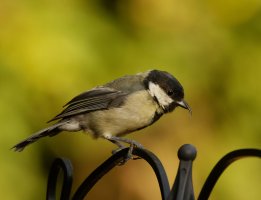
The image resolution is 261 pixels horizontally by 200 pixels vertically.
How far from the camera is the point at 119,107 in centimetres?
263

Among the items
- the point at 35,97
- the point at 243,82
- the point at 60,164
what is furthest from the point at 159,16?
the point at 60,164

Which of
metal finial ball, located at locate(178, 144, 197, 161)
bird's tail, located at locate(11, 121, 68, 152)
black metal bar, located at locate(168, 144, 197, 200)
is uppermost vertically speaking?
bird's tail, located at locate(11, 121, 68, 152)

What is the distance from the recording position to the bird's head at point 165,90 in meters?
2.40

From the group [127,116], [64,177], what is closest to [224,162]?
[64,177]

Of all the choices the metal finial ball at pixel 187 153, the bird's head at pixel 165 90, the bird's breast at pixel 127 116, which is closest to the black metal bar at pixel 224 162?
the metal finial ball at pixel 187 153

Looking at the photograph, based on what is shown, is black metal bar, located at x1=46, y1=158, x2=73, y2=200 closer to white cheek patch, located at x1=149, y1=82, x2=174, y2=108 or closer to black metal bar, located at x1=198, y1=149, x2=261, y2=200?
black metal bar, located at x1=198, y1=149, x2=261, y2=200

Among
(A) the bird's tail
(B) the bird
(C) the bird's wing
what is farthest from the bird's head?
(A) the bird's tail

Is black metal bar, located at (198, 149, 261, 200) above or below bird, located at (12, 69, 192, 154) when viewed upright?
below

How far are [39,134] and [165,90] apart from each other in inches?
18.2

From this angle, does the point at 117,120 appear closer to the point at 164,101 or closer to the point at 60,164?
the point at 164,101

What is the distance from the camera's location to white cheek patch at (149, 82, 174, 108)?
2.46 meters

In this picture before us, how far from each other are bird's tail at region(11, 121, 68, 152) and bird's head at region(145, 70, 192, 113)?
346 mm

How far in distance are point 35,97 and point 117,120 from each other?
32 centimetres

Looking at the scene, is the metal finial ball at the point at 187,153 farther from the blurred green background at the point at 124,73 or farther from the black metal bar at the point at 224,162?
the blurred green background at the point at 124,73
